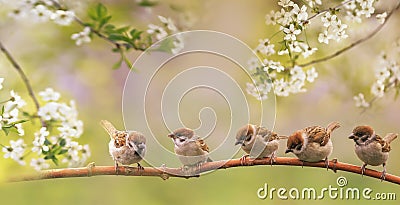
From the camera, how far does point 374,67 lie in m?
1.29

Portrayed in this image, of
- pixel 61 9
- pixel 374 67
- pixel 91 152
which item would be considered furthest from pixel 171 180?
pixel 374 67

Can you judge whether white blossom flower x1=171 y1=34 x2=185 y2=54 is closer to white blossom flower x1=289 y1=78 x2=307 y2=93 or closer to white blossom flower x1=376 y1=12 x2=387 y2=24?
white blossom flower x1=289 y1=78 x2=307 y2=93

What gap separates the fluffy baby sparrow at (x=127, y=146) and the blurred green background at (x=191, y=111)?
0.10 feet

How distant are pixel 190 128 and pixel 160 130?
55 mm

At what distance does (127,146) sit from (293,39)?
1.19 feet

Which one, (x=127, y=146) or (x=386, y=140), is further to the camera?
(x=386, y=140)

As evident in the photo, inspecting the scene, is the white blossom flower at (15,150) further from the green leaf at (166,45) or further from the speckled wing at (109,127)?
the green leaf at (166,45)

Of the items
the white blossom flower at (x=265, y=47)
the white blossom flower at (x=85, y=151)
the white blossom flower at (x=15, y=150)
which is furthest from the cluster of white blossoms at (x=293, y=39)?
the white blossom flower at (x=15, y=150)

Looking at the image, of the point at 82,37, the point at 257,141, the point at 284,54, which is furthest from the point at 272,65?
the point at 82,37

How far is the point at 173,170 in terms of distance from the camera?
1.15 meters

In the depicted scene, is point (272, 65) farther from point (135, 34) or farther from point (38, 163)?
point (38, 163)

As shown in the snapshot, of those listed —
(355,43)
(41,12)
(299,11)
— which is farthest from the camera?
(355,43)

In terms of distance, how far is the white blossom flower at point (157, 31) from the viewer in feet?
3.63

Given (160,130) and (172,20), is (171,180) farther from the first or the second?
(172,20)
